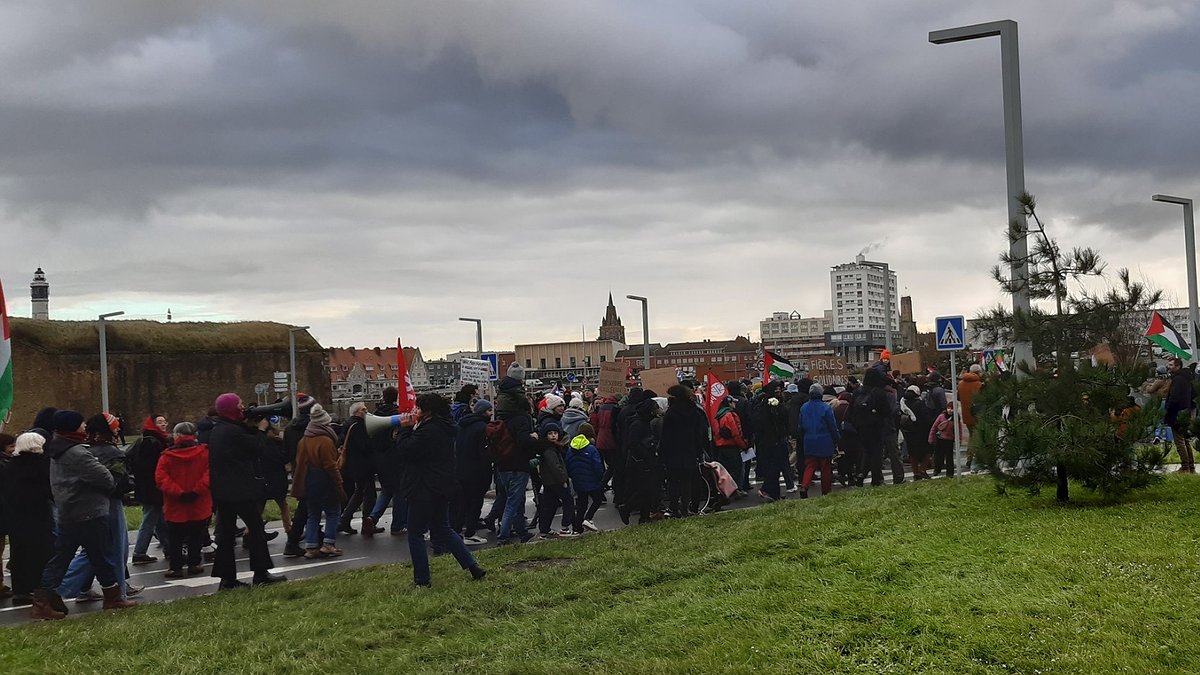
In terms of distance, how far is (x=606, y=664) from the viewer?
651cm

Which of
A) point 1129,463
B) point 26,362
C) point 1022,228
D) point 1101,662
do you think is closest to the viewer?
point 1101,662

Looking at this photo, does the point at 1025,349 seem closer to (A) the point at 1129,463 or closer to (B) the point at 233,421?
(A) the point at 1129,463

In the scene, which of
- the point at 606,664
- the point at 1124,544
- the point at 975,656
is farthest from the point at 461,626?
the point at 1124,544

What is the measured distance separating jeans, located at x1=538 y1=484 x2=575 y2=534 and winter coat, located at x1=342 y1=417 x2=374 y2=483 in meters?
2.41

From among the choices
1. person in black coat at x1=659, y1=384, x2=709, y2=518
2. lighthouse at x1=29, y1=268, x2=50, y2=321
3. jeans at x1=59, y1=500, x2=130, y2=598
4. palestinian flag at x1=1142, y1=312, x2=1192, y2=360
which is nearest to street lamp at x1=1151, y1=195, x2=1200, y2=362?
palestinian flag at x1=1142, y1=312, x2=1192, y2=360

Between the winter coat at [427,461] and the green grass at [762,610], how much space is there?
84cm

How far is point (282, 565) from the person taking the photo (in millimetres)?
12375

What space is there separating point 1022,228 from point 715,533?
4.32 meters

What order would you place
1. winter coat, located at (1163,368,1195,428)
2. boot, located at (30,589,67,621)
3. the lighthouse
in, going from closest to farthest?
boot, located at (30,589,67,621), winter coat, located at (1163,368,1195,428), the lighthouse

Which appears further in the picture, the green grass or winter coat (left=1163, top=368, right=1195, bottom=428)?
winter coat (left=1163, top=368, right=1195, bottom=428)

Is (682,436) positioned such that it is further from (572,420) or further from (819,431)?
(819,431)

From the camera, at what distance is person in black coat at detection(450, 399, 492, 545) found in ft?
43.9

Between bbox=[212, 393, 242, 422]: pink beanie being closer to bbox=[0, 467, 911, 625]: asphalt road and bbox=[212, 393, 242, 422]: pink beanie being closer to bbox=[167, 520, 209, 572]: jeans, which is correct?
bbox=[167, 520, 209, 572]: jeans

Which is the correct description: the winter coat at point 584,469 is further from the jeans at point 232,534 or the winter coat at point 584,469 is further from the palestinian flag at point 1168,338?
the palestinian flag at point 1168,338
